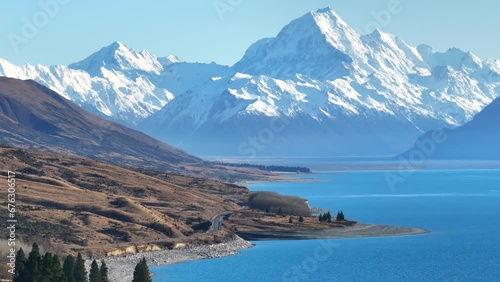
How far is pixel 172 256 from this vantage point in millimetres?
166500

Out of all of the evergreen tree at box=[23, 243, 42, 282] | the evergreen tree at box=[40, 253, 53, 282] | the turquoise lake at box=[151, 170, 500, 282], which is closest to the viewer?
the evergreen tree at box=[23, 243, 42, 282]

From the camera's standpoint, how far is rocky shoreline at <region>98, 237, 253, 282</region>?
14862 centimetres

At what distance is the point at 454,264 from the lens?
518 feet

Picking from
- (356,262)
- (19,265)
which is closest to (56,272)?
(19,265)

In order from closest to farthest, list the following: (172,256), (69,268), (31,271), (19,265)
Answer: (31,271)
(19,265)
(69,268)
(172,256)

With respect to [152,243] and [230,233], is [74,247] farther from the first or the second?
[230,233]

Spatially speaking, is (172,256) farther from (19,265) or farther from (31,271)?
(31,271)

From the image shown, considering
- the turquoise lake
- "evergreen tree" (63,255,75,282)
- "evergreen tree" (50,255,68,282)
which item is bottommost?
"evergreen tree" (50,255,68,282)

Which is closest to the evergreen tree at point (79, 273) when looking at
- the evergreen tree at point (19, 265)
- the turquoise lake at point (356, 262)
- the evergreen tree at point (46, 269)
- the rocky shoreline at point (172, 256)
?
the evergreen tree at point (19, 265)

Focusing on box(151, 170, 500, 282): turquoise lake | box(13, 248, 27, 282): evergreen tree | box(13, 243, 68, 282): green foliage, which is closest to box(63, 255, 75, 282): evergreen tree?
box(13, 248, 27, 282): evergreen tree

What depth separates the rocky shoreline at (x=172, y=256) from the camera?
488ft

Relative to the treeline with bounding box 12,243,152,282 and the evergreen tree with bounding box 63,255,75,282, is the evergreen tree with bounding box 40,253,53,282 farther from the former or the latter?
the evergreen tree with bounding box 63,255,75,282

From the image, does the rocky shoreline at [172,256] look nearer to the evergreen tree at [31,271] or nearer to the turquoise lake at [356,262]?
the turquoise lake at [356,262]

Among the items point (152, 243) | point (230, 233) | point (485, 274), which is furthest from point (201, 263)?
point (485, 274)
